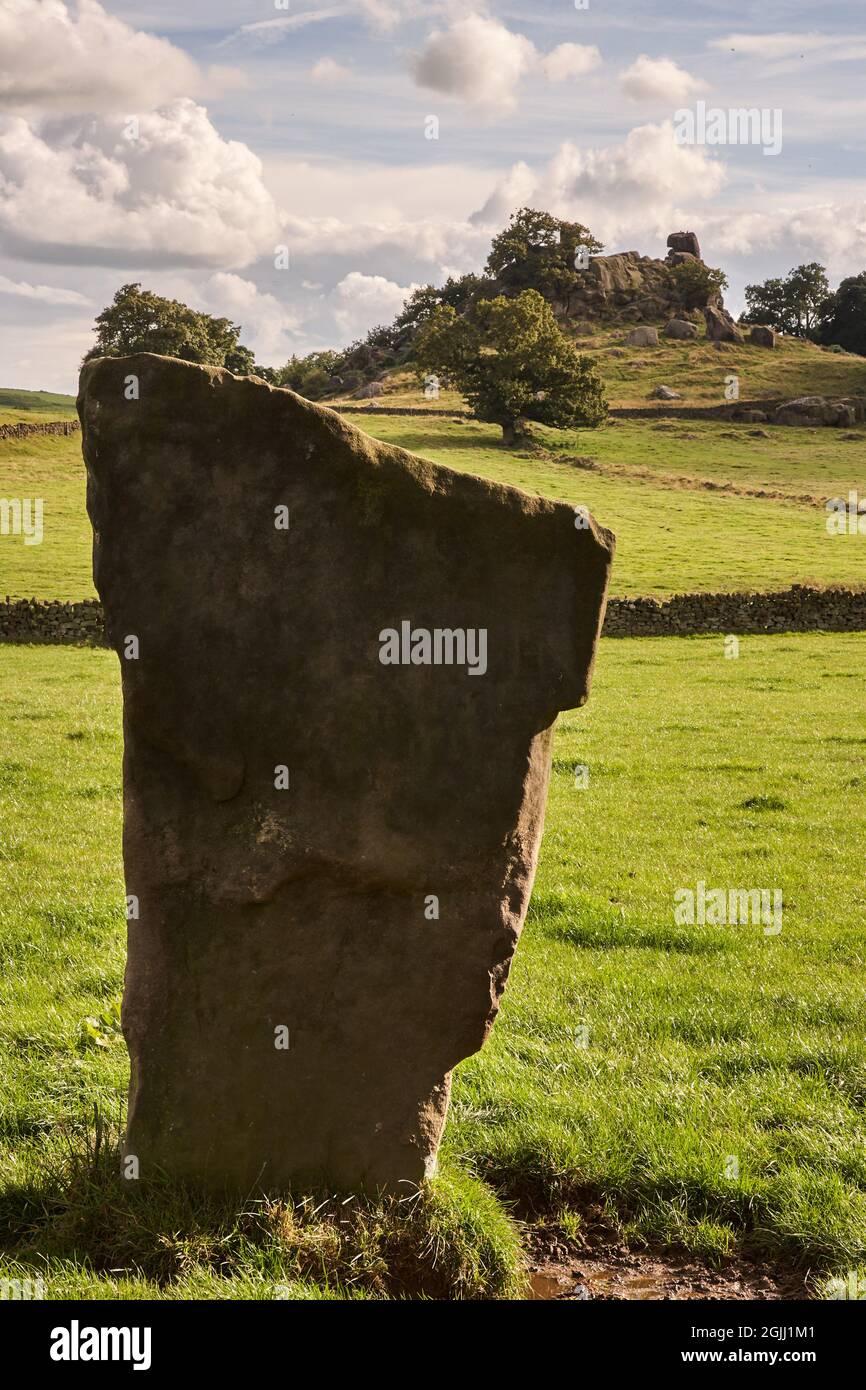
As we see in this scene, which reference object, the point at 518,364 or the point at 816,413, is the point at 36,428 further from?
the point at 816,413

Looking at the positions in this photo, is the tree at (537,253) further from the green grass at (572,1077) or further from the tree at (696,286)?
the green grass at (572,1077)

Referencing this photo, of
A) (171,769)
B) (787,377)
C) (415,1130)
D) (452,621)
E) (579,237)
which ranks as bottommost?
(415,1130)

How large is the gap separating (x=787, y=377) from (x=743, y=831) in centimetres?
10605

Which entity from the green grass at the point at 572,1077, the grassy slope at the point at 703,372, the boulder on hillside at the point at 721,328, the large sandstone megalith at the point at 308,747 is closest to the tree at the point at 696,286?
the boulder on hillside at the point at 721,328

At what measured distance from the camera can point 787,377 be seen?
111 m

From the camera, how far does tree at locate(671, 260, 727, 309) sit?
14062cm

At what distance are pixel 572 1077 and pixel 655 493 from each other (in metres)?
57.6

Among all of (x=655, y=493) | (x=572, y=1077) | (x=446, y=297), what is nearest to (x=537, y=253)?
(x=446, y=297)

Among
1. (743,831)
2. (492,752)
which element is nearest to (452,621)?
(492,752)

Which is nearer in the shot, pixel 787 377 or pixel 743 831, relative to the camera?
pixel 743 831

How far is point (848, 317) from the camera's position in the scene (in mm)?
144500
